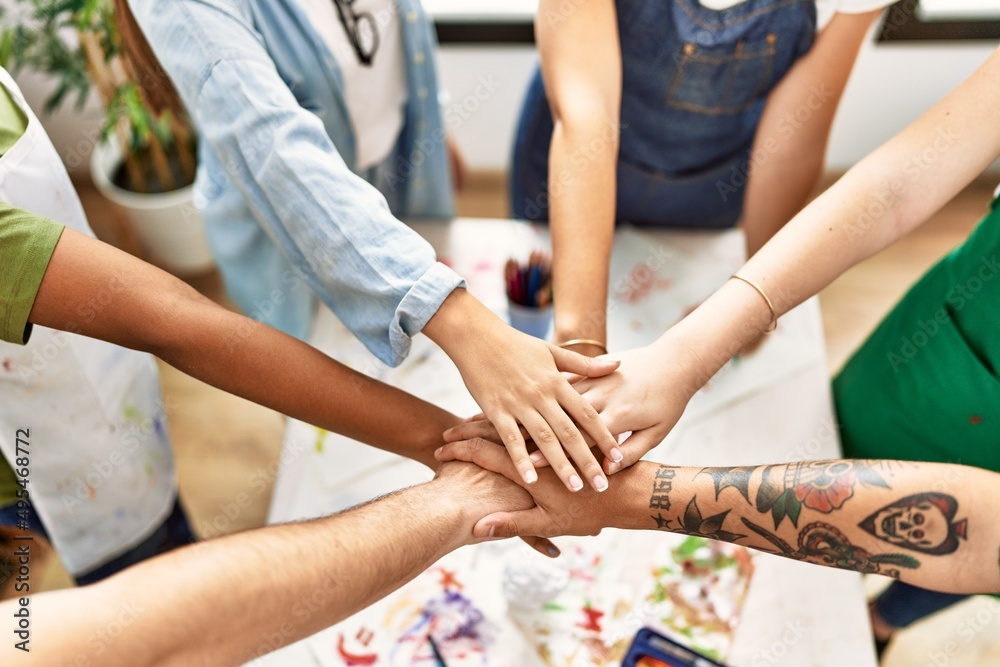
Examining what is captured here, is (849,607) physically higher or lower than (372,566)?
lower

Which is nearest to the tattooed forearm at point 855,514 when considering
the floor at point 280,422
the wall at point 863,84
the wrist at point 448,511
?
the wrist at point 448,511

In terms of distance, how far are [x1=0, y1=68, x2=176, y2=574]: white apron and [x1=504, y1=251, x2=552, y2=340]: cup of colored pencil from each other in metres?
0.56

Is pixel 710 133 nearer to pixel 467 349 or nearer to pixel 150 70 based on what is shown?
pixel 467 349

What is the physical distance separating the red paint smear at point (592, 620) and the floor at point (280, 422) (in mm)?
1039

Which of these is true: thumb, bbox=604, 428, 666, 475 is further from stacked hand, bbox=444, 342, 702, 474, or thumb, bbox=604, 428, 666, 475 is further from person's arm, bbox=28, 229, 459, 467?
person's arm, bbox=28, 229, 459, 467

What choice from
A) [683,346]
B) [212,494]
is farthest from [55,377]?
[212,494]

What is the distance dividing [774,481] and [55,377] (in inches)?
38.3

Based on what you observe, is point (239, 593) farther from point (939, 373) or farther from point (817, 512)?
point (939, 373)

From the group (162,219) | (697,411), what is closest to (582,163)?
(697,411)

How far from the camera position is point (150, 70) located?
3.73ft

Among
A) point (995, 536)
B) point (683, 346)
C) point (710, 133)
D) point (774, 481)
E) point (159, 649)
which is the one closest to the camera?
point (159, 649)

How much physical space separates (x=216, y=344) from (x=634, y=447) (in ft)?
1.85

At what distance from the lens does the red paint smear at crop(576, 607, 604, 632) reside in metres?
1.00

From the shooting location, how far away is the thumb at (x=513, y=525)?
95 centimetres
